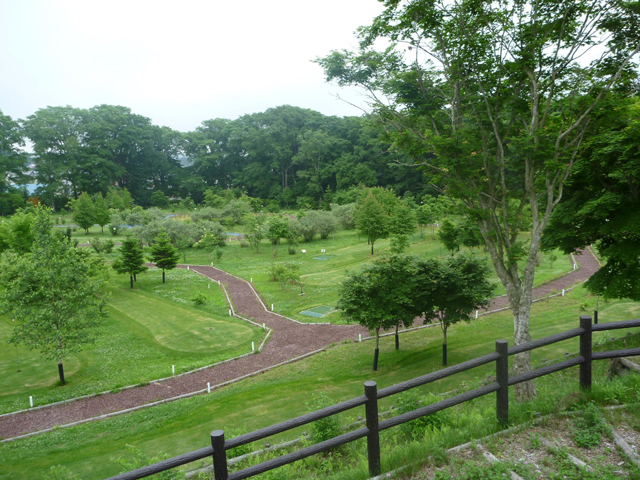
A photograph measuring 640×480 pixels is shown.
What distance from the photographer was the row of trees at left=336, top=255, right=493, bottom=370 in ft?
55.6

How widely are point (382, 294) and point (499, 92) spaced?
9.04 m

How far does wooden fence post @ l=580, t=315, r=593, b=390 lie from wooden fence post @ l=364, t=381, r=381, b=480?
9.06 feet

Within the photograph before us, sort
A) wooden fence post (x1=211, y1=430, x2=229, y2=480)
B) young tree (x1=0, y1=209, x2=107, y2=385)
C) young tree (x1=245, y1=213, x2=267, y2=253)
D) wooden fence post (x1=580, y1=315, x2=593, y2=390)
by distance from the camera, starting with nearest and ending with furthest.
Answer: wooden fence post (x1=211, y1=430, x2=229, y2=480) → wooden fence post (x1=580, y1=315, x2=593, y2=390) → young tree (x1=0, y1=209, x2=107, y2=385) → young tree (x1=245, y1=213, x2=267, y2=253)

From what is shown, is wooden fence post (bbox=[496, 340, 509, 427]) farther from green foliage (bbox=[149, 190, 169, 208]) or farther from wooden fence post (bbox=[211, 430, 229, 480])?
green foliage (bbox=[149, 190, 169, 208])

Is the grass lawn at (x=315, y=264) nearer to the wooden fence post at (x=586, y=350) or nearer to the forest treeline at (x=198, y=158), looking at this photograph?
the wooden fence post at (x=586, y=350)

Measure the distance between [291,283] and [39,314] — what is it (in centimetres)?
1896

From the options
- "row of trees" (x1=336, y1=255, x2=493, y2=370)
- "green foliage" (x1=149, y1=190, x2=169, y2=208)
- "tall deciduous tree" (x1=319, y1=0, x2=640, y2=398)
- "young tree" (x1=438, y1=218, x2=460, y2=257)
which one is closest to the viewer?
"tall deciduous tree" (x1=319, y1=0, x2=640, y2=398)

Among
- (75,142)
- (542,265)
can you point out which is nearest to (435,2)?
(542,265)

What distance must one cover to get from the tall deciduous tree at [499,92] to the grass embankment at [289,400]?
197 inches

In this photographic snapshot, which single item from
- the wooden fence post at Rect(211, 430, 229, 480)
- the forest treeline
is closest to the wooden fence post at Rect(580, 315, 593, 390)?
the wooden fence post at Rect(211, 430, 229, 480)

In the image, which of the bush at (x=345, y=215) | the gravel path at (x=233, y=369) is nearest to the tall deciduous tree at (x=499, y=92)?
the gravel path at (x=233, y=369)

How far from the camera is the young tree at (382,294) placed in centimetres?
1680

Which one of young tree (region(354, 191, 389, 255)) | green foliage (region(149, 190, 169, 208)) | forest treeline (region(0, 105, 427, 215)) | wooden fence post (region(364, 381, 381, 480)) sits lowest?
wooden fence post (region(364, 381, 381, 480))

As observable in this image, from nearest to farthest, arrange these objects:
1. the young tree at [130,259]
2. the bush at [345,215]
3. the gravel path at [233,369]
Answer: the gravel path at [233,369], the young tree at [130,259], the bush at [345,215]
